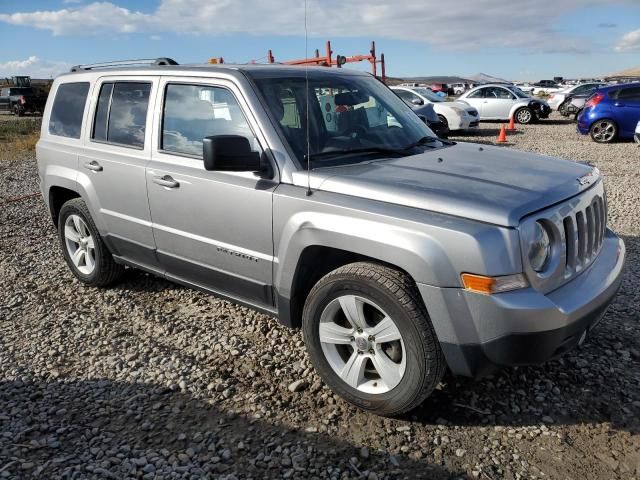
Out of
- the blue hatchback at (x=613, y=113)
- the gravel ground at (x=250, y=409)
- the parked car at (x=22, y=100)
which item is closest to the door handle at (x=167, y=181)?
the gravel ground at (x=250, y=409)

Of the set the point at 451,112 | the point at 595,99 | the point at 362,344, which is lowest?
the point at 362,344

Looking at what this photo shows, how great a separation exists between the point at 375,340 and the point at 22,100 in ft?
125

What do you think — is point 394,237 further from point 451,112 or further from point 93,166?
point 451,112

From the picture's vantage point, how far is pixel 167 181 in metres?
3.88

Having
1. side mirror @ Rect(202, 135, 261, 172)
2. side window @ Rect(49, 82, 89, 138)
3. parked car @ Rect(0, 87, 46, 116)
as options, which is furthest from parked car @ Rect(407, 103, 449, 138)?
parked car @ Rect(0, 87, 46, 116)

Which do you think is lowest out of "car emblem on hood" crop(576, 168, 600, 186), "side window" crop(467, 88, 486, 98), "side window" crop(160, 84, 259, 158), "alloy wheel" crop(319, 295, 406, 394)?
"alloy wheel" crop(319, 295, 406, 394)

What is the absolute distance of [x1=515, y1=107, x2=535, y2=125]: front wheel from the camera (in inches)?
810

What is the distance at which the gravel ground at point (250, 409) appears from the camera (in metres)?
2.79

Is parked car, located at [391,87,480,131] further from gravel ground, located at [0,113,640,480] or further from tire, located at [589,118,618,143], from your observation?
gravel ground, located at [0,113,640,480]

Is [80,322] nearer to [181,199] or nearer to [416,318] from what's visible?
[181,199]

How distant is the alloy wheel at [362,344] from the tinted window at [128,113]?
2.12m

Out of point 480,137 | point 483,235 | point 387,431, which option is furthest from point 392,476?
point 480,137

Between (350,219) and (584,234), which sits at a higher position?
(350,219)

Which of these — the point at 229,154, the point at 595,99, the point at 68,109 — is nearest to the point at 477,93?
the point at 595,99
